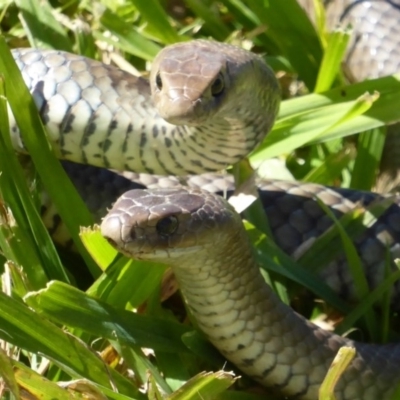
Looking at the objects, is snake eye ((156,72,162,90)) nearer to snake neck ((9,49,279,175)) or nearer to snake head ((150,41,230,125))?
snake head ((150,41,230,125))

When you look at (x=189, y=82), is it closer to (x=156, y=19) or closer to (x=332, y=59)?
(x=332, y=59)

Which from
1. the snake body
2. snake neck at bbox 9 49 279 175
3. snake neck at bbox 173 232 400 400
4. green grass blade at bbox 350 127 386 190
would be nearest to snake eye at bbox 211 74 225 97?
snake neck at bbox 9 49 279 175

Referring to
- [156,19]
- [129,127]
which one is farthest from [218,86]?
[156,19]

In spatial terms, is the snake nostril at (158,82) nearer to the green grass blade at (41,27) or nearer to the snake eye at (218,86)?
the snake eye at (218,86)

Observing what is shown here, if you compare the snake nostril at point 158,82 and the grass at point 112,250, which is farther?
the snake nostril at point 158,82

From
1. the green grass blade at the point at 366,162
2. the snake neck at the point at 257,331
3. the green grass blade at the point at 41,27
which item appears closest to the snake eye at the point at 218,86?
the snake neck at the point at 257,331

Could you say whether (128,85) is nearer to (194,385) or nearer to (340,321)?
(340,321)
